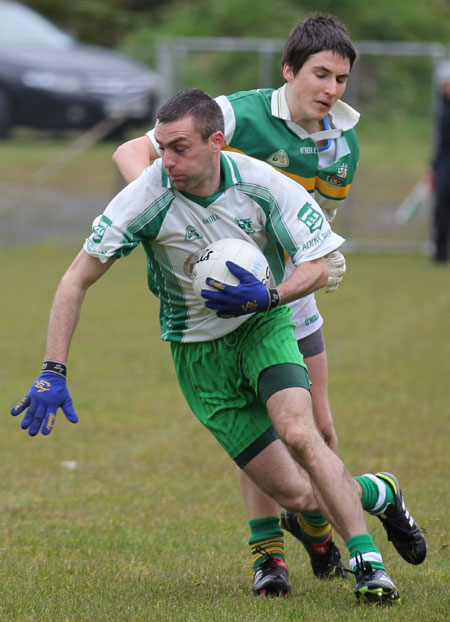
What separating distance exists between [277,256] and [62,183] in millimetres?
15173

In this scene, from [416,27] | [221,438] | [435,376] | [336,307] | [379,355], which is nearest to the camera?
[221,438]

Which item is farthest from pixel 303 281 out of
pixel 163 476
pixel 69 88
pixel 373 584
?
pixel 69 88

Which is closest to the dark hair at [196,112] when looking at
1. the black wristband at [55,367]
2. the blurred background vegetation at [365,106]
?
the black wristband at [55,367]

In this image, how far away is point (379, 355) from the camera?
9812 mm

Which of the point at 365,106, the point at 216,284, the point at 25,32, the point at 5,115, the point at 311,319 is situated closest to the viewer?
the point at 216,284

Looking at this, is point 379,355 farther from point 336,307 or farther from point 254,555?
point 254,555

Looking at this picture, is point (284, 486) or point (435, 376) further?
point (435, 376)

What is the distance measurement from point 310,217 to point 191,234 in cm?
47

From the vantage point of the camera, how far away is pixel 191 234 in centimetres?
438

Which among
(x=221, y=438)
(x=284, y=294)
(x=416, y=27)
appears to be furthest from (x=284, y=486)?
(x=416, y=27)

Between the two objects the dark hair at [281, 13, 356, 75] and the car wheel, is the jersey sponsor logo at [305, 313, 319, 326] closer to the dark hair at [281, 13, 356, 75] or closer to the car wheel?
the dark hair at [281, 13, 356, 75]

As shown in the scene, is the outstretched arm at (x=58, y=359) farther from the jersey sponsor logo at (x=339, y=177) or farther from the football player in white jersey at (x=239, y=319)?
the jersey sponsor logo at (x=339, y=177)

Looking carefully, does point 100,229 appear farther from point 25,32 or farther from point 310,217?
point 25,32

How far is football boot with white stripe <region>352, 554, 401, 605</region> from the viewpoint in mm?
4086
